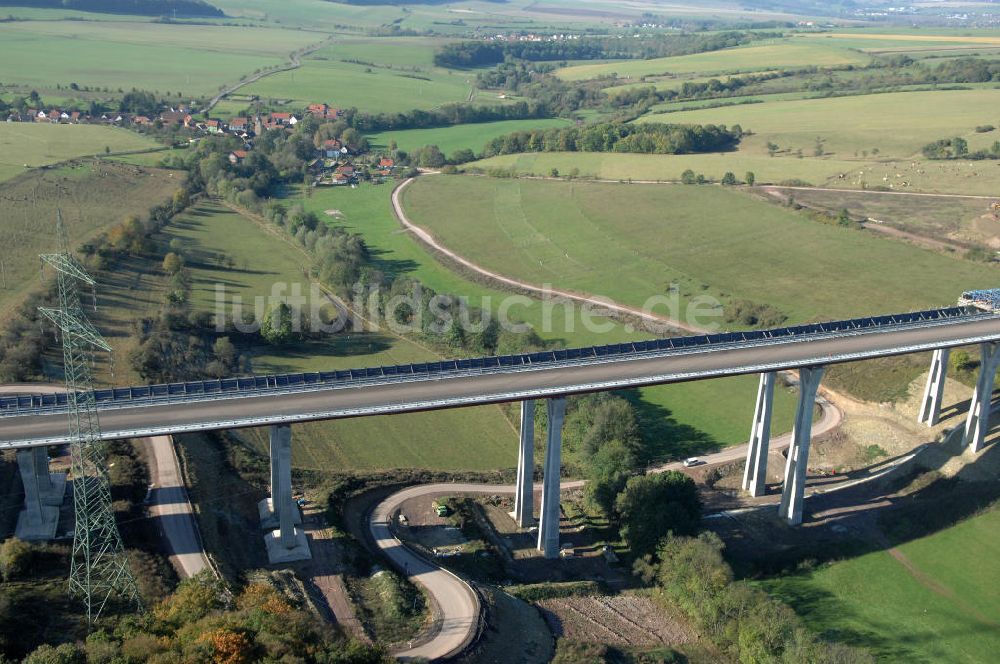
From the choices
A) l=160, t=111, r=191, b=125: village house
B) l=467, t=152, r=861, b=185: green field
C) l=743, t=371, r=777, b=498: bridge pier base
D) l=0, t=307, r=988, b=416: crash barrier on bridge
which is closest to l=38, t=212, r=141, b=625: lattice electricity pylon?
l=0, t=307, r=988, b=416: crash barrier on bridge

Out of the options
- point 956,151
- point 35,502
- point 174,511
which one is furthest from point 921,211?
point 35,502

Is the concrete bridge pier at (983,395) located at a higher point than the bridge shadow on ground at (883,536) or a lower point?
higher

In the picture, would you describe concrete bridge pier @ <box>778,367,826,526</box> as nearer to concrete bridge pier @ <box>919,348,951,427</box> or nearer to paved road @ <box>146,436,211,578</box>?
concrete bridge pier @ <box>919,348,951,427</box>

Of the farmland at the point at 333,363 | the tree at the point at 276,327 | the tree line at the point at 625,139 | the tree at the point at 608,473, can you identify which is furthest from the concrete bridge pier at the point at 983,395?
the tree line at the point at 625,139

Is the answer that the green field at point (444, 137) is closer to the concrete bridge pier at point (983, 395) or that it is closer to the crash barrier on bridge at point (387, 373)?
the crash barrier on bridge at point (387, 373)

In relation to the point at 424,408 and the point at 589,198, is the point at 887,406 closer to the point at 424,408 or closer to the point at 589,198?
the point at 424,408

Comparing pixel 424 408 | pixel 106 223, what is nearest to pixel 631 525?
pixel 424 408
